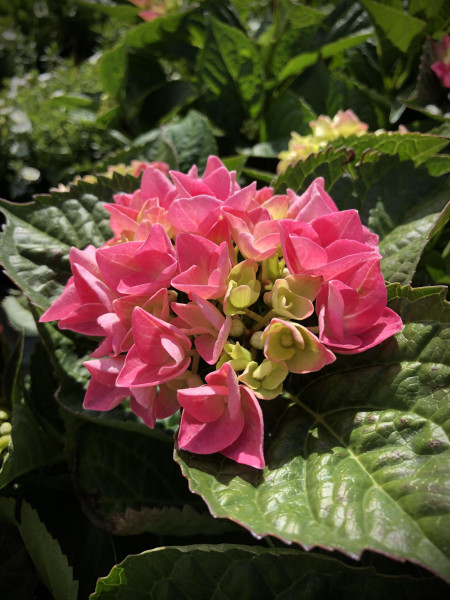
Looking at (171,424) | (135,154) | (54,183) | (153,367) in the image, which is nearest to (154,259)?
(153,367)

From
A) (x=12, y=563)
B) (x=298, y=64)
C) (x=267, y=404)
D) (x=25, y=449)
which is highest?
(x=298, y=64)

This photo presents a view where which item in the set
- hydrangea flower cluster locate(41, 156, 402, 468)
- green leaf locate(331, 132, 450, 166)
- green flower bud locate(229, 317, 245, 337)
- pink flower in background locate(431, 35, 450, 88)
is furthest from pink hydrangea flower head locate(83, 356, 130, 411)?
pink flower in background locate(431, 35, 450, 88)

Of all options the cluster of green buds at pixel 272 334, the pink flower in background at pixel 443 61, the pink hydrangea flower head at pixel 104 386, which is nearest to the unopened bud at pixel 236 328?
the cluster of green buds at pixel 272 334

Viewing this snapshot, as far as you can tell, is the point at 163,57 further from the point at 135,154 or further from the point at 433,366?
the point at 433,366

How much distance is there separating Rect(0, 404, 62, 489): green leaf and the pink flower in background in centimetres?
76

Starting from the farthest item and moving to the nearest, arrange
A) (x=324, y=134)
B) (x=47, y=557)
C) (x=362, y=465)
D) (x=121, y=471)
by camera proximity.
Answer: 1. (x=324, y=134)
2. (x=121, y=471)
3. (x=47, y=557)
4. (x=362, y=465)

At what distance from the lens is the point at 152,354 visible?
46 cm

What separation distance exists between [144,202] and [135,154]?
1.03 ft

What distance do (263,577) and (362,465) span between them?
0.13 m

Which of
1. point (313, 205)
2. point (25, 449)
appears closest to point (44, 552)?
point (25, 449)

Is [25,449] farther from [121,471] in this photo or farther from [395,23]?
[395,23]

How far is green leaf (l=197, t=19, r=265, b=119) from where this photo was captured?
3.16 ft

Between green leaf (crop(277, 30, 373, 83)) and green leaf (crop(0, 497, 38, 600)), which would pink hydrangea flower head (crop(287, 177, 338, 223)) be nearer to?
green leaf (crop(0, 497, 38, 600))

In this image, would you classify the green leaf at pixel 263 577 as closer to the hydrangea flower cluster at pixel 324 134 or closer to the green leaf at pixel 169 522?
the green leaf at pixel 169 522
